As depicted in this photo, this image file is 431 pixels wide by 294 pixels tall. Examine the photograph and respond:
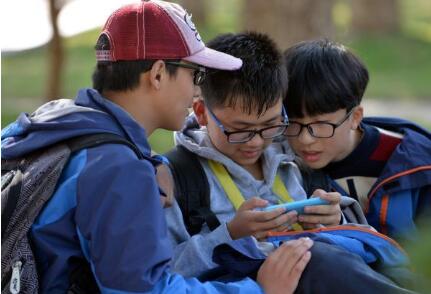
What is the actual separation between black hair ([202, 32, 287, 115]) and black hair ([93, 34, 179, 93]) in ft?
1.44

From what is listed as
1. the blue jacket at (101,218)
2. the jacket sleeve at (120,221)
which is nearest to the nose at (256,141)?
the blue jacket at (101,218)

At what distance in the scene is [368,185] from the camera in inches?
148

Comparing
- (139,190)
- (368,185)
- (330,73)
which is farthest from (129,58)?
(368,185)

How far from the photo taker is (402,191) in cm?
358

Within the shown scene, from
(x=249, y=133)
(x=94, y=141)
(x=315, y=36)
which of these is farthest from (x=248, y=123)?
(x=315, y=36)

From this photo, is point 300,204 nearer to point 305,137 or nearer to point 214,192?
point 214,192

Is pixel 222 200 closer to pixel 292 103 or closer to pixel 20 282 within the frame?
pixel 292 103

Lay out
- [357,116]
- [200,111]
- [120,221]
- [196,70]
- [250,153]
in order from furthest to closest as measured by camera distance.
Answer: [357,116], [200,111], [250,153], [196,70], [120,221]

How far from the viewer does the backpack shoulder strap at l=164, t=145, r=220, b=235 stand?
3.27 meters

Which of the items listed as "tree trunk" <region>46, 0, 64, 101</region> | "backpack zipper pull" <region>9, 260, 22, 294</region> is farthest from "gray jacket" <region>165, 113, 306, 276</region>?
"tree trunk" <region>46, 0, 64, 101</region>

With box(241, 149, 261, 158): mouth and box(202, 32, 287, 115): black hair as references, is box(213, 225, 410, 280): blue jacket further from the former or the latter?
box(202, 32, 287, 115): black hair

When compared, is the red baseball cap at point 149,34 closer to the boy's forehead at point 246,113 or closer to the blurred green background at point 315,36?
the boy's forehead at point 246,113

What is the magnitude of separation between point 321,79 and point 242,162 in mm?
471

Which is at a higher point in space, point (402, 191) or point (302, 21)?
point (402, 191)
